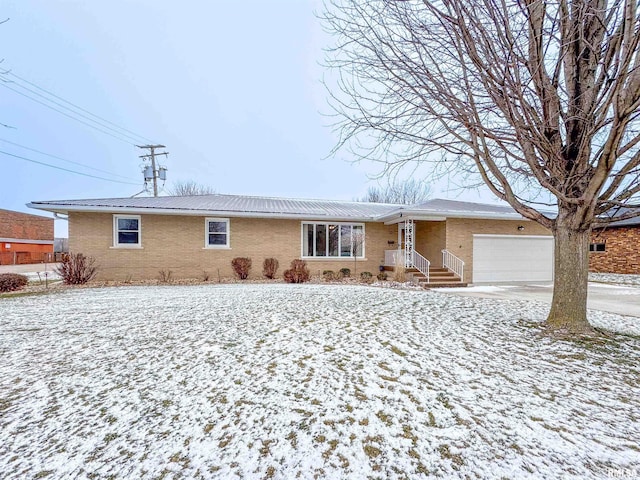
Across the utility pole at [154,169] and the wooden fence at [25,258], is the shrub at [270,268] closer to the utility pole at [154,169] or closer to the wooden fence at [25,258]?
the utility pole at [154,169]

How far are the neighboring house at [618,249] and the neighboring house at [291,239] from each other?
5.08m

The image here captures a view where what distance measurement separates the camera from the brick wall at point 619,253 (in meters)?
14.8

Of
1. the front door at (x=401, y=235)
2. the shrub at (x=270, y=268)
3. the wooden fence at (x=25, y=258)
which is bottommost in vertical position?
the wooden fence at (x=25, y=258)

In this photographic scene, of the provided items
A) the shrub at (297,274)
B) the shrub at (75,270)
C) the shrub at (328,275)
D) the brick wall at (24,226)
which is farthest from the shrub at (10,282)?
the brick wall at (24,226)

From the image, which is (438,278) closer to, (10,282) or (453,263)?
(453,263)

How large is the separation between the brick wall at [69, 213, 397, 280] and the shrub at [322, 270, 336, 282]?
413 millimetres

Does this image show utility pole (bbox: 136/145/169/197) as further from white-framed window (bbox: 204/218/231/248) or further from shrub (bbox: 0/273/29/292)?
shrub (bbox: 0/273/29/292)

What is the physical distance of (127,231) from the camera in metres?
11.8

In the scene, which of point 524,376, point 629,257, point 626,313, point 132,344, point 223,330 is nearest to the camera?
point 524,376

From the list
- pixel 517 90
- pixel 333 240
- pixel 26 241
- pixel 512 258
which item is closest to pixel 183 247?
pixel 333 240

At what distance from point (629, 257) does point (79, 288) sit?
2359 cm

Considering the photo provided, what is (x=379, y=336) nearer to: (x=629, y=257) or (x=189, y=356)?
(x=189, y=356)

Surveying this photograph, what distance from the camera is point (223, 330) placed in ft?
14.9

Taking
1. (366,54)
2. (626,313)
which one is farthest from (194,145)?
(626,313)
